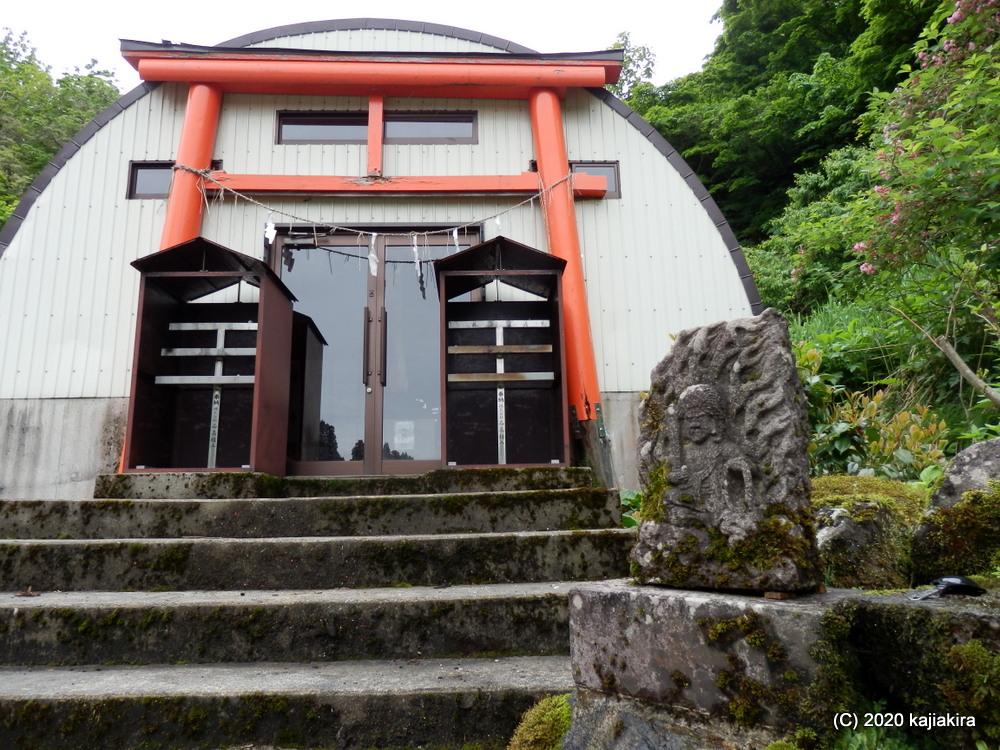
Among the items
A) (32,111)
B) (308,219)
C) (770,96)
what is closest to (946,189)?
(308,219)

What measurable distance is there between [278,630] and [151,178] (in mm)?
5819

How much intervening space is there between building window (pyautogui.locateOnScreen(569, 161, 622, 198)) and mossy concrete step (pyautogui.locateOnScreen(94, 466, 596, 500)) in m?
3.72

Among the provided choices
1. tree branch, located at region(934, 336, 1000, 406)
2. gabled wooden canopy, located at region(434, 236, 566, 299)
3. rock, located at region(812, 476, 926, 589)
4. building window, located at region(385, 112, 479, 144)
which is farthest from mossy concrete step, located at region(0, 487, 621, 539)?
building window, located at region(385, 112, 479, 144)

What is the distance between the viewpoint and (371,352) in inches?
246

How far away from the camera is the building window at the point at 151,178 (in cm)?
654

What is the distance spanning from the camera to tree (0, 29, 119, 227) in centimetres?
1456

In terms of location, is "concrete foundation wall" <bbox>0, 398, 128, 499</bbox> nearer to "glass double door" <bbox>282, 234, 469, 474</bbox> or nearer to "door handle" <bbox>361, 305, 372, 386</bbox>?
"glass double door" <bbox>282, 234, 469, 474</bbox>

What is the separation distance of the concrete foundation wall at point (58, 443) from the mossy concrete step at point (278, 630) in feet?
12.2

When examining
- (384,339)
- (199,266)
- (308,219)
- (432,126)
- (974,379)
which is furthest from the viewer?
(432,126)

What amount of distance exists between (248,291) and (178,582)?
12.3 ft

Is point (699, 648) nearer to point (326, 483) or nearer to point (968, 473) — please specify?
point (968, 473)

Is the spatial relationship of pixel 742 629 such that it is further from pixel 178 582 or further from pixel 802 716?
pixel 178 582

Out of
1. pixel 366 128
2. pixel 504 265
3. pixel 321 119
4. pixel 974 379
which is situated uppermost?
pixel 321 119

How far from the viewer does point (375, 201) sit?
6.69 meters
